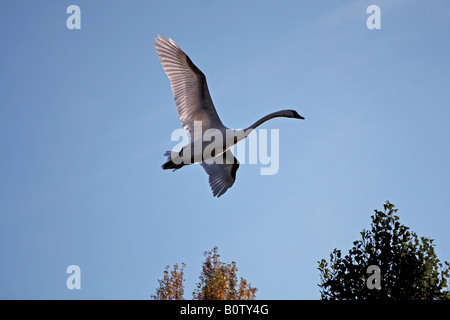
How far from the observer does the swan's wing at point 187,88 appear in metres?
Answer: 16.5

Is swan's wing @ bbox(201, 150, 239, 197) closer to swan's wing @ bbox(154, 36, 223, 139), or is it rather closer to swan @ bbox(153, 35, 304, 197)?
swan @ bbox(153, 35, 304, 197)

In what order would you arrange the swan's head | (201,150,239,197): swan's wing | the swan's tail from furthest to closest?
(201,150,239,197): swan's wing
the swan's head
the swan's tail

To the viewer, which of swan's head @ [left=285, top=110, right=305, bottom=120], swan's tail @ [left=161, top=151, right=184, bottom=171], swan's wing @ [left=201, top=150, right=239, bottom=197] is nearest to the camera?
swan's tail @ [left=161, top=151, right=184, bottom=171]

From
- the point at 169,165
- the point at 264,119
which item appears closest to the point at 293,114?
the point at 264,119

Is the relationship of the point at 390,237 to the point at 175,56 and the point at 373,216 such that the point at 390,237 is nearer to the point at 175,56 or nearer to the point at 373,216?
the point at 373,216

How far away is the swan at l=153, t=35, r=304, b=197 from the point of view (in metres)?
16.2

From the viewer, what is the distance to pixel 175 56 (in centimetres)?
1655

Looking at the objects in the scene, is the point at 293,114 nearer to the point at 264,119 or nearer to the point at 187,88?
the point at 264,119

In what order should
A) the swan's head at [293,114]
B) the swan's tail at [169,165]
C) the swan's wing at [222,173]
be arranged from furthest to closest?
the swan's wing at [222,173] → the swan's head at [293,114] → the swan's tail at [169,165]

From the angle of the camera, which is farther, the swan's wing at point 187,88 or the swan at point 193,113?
the swan's wing at point 187,88

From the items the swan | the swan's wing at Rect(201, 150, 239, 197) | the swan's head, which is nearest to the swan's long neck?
the swan

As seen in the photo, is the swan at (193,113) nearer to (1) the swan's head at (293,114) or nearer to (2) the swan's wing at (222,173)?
(1) the swan's head at (293,114)

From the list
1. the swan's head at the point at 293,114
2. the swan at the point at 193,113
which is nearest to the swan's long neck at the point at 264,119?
the swan at the point at 193,113

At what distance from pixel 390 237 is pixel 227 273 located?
615 centimetres
